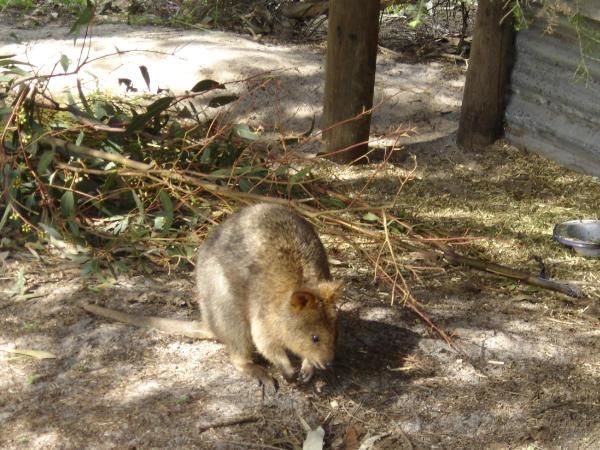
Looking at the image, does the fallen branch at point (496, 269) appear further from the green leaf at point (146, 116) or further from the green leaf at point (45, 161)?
the green leaf at point (45, 161)

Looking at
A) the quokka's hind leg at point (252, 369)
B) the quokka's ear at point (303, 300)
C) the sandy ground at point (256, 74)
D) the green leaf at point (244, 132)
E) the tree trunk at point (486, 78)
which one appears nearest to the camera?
the quokka's ear at point (303, 300)

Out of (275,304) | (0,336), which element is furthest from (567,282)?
(0,336)

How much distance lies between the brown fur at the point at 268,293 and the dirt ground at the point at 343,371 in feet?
0.55

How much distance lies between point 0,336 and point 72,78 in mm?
3566

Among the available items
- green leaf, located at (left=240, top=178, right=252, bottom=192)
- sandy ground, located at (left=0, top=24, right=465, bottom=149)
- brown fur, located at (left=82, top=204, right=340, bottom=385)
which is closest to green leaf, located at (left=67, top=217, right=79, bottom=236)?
green leaf, located at (left=240, top=178, right=252, bottom=192)

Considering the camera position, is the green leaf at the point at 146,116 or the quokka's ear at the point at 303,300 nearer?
the quokka's ear at the point at 303,300

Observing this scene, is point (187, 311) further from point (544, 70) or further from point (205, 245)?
point (544, 70)

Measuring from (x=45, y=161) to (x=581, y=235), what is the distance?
10.9ft

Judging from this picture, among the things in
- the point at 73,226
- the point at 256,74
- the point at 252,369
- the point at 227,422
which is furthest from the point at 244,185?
the point at 256,74

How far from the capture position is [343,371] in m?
3.98

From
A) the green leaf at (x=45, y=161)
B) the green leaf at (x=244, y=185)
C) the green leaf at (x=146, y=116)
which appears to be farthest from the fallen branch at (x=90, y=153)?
the green leaf at (x=244, y=185)

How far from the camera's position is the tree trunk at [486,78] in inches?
261

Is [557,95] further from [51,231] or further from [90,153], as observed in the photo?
[51,231]

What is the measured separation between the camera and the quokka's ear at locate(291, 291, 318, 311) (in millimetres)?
3631
